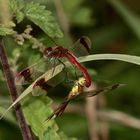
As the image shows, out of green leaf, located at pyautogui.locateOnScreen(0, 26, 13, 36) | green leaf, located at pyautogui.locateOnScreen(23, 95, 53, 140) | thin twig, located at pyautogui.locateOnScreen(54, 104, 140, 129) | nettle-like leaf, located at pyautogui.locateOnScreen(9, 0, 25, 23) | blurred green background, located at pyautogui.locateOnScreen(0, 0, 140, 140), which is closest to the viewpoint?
green leaf, located at pyautogui.locateOnScreen(0, 26, 13, 36)

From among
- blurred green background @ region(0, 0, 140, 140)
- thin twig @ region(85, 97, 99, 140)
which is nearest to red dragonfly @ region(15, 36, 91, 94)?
blurred green background @ region(0, 0, 140, 140)

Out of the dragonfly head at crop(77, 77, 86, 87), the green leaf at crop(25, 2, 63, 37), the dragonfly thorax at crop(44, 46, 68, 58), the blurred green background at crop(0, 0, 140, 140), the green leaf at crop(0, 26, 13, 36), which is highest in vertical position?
the green leaf at crop(0, 26, 13, 36)

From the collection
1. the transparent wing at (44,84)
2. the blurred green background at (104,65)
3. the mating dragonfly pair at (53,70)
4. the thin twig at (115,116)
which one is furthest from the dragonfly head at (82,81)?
the thin twig at (115,116)

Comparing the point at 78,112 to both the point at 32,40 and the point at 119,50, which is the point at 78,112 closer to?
the point at 119,50

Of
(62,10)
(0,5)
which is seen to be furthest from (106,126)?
(0,5)

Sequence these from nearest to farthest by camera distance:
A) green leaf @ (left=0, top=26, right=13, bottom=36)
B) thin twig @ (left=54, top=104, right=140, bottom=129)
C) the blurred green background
Result: green leaf @ (left=0, top=26, right=13, bottom=36) < thin twig @ (left=54, top=104, right=140, bottom=129) < the blurred green background

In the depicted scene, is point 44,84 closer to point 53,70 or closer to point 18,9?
point 53,70

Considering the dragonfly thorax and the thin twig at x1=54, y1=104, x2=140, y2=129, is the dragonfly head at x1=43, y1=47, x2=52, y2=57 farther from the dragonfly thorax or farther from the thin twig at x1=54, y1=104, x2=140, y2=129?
the thin twig at x1=54, y1=104, x2=140, y2=129

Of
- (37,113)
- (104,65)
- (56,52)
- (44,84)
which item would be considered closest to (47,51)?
(56,52)
